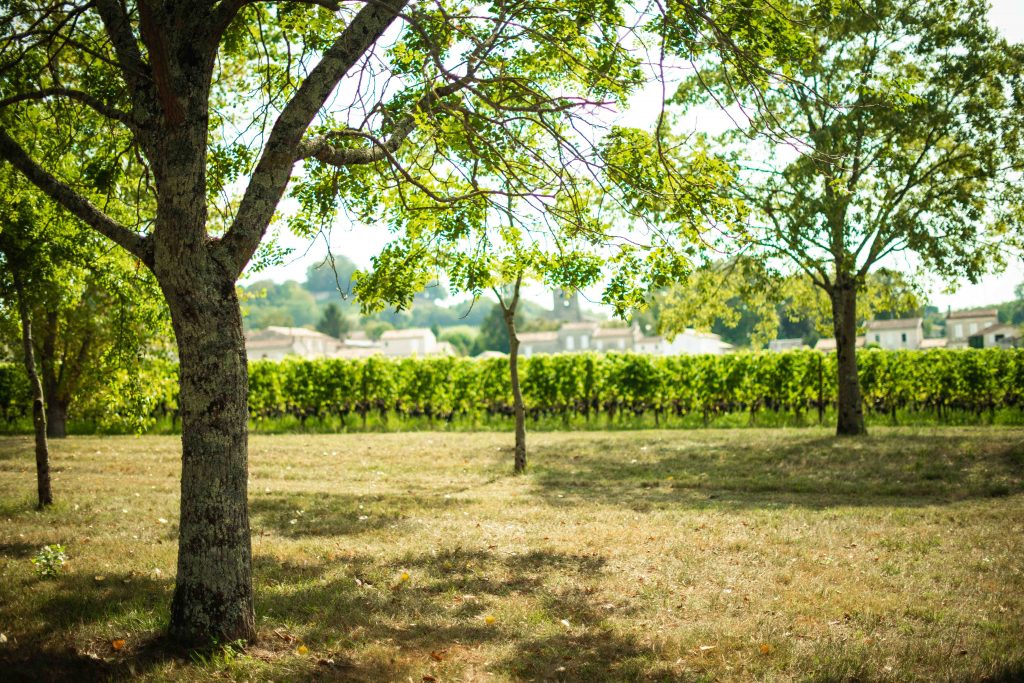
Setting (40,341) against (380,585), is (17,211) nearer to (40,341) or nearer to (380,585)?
(380,585)

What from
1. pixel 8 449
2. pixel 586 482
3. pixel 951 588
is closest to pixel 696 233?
pixel 951 588

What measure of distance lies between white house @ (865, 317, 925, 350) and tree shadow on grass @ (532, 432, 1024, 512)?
76664 mm

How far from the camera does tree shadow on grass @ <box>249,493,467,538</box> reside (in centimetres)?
872

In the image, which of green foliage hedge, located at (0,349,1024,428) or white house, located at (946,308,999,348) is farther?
white house, located at (946,308,999,348)

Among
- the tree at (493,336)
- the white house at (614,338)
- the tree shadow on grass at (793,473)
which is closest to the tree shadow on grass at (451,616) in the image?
the tree shadow on grass at (793,473)

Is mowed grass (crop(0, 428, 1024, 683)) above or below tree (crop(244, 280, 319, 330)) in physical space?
below

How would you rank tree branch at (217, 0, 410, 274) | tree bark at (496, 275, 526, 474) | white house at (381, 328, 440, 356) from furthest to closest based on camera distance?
white house at (381, 328, 440, 356) < tree bark at (496, 275, 526, 474) < tree branch at (217, 0, 410, 274)

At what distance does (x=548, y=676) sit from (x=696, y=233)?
3.99 meters

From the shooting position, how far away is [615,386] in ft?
74.5

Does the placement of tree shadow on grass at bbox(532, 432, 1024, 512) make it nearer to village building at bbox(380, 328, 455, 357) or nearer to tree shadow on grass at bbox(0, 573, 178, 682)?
tree shadow on grass at bbox(0, 573, 178, 682)

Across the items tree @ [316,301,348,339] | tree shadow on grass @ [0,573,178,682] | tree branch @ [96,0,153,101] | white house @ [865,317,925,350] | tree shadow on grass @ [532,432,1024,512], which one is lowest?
tree shadow on grass @ [532,432,1024,512]

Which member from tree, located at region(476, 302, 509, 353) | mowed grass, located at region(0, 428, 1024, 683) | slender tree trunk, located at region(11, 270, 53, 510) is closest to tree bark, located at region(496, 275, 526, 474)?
mowed grass, located at region(0, 428, 1024, 683)

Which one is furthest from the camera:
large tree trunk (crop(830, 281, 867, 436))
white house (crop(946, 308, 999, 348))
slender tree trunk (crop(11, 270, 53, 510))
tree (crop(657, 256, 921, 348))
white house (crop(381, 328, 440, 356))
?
white house (crop(381, 328, 440, 356))

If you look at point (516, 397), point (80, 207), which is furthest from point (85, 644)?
point (516, 397)
